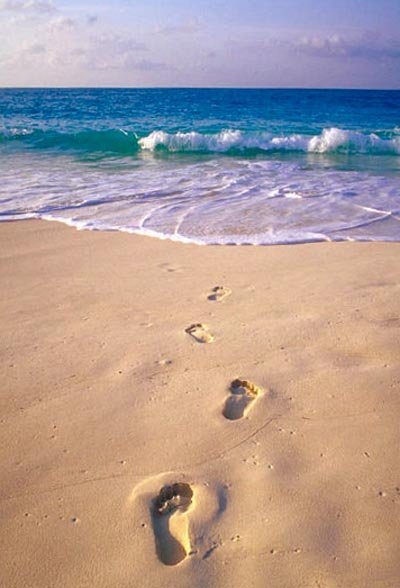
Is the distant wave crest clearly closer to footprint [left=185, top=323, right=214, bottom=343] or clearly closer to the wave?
the wave

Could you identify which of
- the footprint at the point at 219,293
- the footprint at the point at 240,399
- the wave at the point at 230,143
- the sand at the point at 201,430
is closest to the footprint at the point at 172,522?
the sand at the point at 201,430

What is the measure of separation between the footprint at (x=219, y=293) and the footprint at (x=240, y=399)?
49.0 inches

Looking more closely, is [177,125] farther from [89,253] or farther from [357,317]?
[357,317]

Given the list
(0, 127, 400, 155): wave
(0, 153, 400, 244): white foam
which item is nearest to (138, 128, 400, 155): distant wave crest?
(0, 127, 400, 155): wave

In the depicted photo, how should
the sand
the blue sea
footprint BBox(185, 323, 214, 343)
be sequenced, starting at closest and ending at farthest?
the sand, footprint BBox(185, 323, 214, 343), the blue sea

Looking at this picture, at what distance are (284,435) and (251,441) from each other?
18cm

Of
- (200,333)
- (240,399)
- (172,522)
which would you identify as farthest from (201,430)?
(200,333)

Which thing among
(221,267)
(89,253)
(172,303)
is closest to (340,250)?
(221,267)

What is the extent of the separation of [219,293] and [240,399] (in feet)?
5.00

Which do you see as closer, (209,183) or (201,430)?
(201,430)

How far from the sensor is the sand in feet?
6.20

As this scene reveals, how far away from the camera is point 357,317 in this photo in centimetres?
371

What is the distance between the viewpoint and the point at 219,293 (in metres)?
4.19

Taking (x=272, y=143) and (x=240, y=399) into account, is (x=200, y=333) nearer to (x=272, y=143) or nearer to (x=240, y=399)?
(x=240, y=399)
